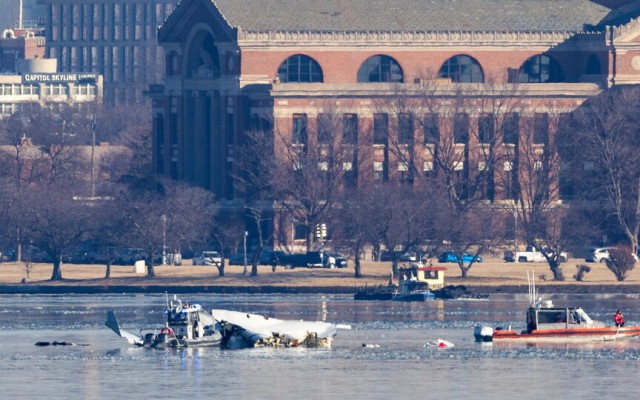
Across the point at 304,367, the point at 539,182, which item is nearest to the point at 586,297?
the point at 539,182

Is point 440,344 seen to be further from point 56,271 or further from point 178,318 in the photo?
point 56,271

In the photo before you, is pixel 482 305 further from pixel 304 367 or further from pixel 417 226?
pixel 304 367

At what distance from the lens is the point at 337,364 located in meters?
121

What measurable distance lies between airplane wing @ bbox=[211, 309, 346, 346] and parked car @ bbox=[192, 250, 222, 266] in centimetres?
5609

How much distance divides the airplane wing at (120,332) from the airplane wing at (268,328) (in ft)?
12.2

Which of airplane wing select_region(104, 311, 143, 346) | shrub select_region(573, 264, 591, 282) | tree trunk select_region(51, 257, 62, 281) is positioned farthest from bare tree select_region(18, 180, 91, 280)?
airplane wing select_region(104, 311, 143, 346)

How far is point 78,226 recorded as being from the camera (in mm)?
186875

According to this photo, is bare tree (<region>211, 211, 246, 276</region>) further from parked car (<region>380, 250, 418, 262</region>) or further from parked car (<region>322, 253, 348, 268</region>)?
parked car (<region>380, 250, 418, 262</region>)

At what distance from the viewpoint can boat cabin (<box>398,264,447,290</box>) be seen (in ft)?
561

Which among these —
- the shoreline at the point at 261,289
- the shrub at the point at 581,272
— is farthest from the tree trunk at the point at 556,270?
the shoreline at the point at 261,289

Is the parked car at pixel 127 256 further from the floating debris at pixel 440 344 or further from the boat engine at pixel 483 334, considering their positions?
the floating debris at pixel 440 344

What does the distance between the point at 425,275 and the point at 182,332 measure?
4278 centimetres

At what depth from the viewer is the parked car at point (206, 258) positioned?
192 m

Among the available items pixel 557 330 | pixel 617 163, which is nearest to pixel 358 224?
pixel 617 163
